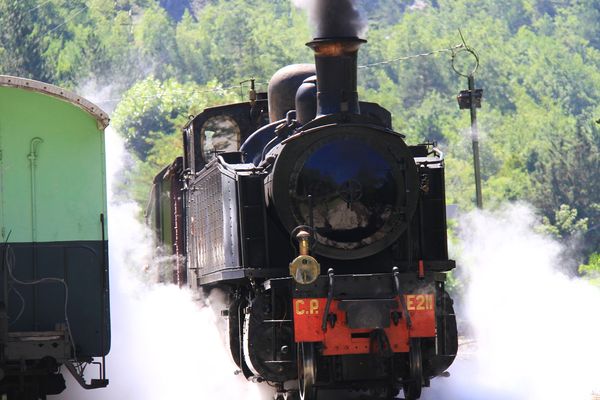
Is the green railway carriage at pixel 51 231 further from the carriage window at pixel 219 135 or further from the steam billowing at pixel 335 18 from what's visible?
the carriage window at pixel 219 135

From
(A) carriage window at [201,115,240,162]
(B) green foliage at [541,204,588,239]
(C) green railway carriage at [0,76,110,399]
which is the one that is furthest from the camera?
(B) green foliage at [541,204,588,239]

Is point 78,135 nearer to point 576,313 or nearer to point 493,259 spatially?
point 576,313

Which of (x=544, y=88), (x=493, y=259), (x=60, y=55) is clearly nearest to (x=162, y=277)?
(x=493, y=259)

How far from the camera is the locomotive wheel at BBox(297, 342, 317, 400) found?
1191 centimetres

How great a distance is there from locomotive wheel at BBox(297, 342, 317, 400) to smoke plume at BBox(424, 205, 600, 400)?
279 centimetres

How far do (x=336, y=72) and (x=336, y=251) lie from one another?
1.67 metres

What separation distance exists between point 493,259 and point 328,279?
17539 mm

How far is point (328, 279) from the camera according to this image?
39.6 feet

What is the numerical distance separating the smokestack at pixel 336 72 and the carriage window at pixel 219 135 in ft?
8.65

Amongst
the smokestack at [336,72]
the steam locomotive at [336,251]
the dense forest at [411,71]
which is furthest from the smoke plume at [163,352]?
the dense forest at [411,71]

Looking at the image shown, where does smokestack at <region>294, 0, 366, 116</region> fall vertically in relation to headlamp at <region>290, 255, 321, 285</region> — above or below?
above

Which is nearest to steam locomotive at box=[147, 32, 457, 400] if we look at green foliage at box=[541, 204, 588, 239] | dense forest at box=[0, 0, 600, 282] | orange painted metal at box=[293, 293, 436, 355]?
orange painted metal at box=[293, 293, 436, 355]

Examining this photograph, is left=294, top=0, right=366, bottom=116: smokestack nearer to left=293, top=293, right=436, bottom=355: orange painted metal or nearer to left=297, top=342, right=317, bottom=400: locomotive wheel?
left=293, top=293, right=436, bottom=355: orange painted metal

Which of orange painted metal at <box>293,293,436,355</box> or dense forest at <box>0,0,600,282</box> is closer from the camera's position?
orange painted metal at <box>293,293,436,355</box>
